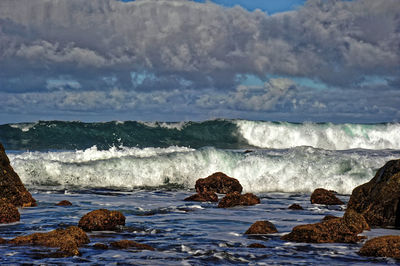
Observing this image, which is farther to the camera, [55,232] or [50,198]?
[50,198]

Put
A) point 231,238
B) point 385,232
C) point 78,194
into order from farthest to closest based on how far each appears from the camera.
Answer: point 78,194, point 385,232, point 231,238

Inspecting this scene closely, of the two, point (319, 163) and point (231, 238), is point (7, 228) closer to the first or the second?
point (231, 238)

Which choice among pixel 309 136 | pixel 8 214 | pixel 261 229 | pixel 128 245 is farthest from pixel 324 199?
pixel 309 136

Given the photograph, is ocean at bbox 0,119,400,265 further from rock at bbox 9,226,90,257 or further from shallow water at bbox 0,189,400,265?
rock at bbox 9,226,90,257

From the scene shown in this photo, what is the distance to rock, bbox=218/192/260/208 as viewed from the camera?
13.1 m

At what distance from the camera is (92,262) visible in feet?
22.5

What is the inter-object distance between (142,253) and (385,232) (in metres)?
4.41

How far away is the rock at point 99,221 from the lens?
30.4 ft

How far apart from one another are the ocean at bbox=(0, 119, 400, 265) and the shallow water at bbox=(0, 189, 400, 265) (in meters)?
0.02

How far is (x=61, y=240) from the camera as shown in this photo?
7.62 metres

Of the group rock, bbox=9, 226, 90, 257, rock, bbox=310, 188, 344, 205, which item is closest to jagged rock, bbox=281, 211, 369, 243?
rock, bbox=9, 226, 90, 257

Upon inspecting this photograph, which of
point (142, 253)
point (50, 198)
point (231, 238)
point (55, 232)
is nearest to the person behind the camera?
point (142, 253)

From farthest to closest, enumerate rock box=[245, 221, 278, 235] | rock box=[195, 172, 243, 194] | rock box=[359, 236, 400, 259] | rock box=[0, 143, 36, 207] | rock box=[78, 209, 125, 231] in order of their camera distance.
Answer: rock box=[195, 172, 243, 194], rock box=[0, 143, 36, 207], rock box=[78, 209, 125, 231], rock box=[245, 221, 278, 235], rock box=[359, 236, 400, 259]

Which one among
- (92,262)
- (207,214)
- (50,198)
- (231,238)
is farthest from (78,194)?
(92,262)
